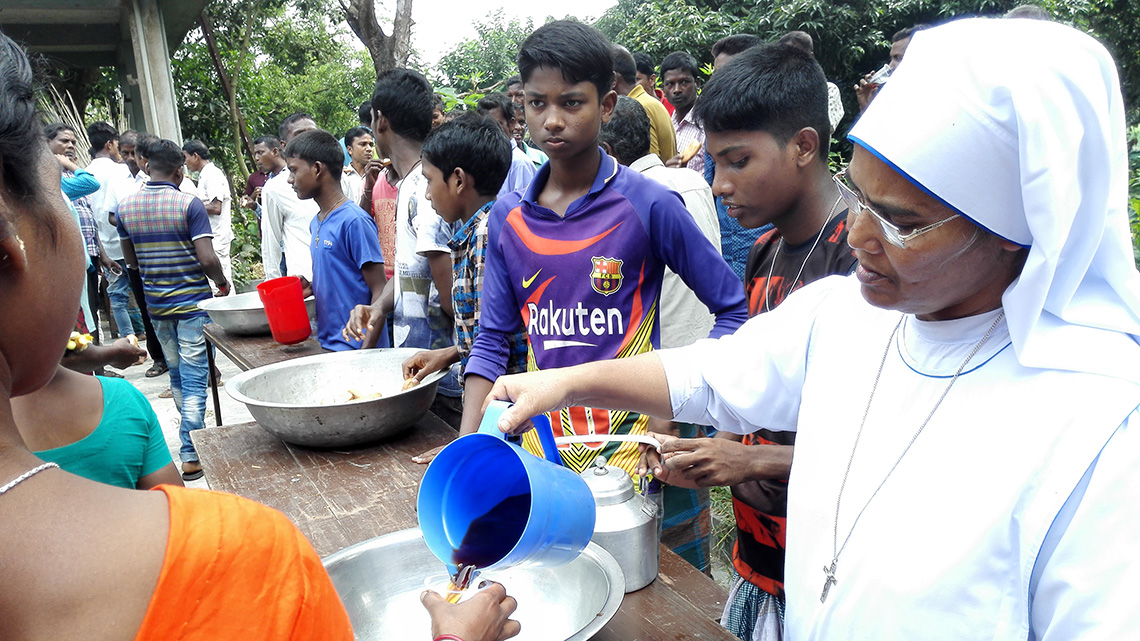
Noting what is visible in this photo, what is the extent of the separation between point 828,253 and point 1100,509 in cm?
101

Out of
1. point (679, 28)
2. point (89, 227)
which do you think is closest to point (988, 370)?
point (89, 227)

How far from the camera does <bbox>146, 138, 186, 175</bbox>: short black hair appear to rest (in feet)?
16.0

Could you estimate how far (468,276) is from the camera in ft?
8.55

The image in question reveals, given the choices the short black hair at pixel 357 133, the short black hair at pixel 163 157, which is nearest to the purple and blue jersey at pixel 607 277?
the short black hair at pixel 163 157

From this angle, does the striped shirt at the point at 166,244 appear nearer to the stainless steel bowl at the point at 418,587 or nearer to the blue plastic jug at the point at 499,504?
the stainless steel bowl at the point at 418,587

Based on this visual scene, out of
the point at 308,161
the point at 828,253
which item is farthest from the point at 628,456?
the point at 308,161

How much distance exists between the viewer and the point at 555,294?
2094 mm

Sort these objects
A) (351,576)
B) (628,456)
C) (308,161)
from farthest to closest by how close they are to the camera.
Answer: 1. (308,161)
2. (628,456)
3. (351,576)

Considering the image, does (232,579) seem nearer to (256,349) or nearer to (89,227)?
(256,349)

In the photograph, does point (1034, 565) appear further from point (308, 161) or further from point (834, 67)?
point (834, 67)

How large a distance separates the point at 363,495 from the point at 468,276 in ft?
2.99

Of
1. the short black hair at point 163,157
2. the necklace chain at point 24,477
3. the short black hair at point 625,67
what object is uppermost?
the short black hair at point 625,67

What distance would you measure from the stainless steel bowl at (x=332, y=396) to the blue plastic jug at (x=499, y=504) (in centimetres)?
95

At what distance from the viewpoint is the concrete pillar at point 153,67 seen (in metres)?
9.38
